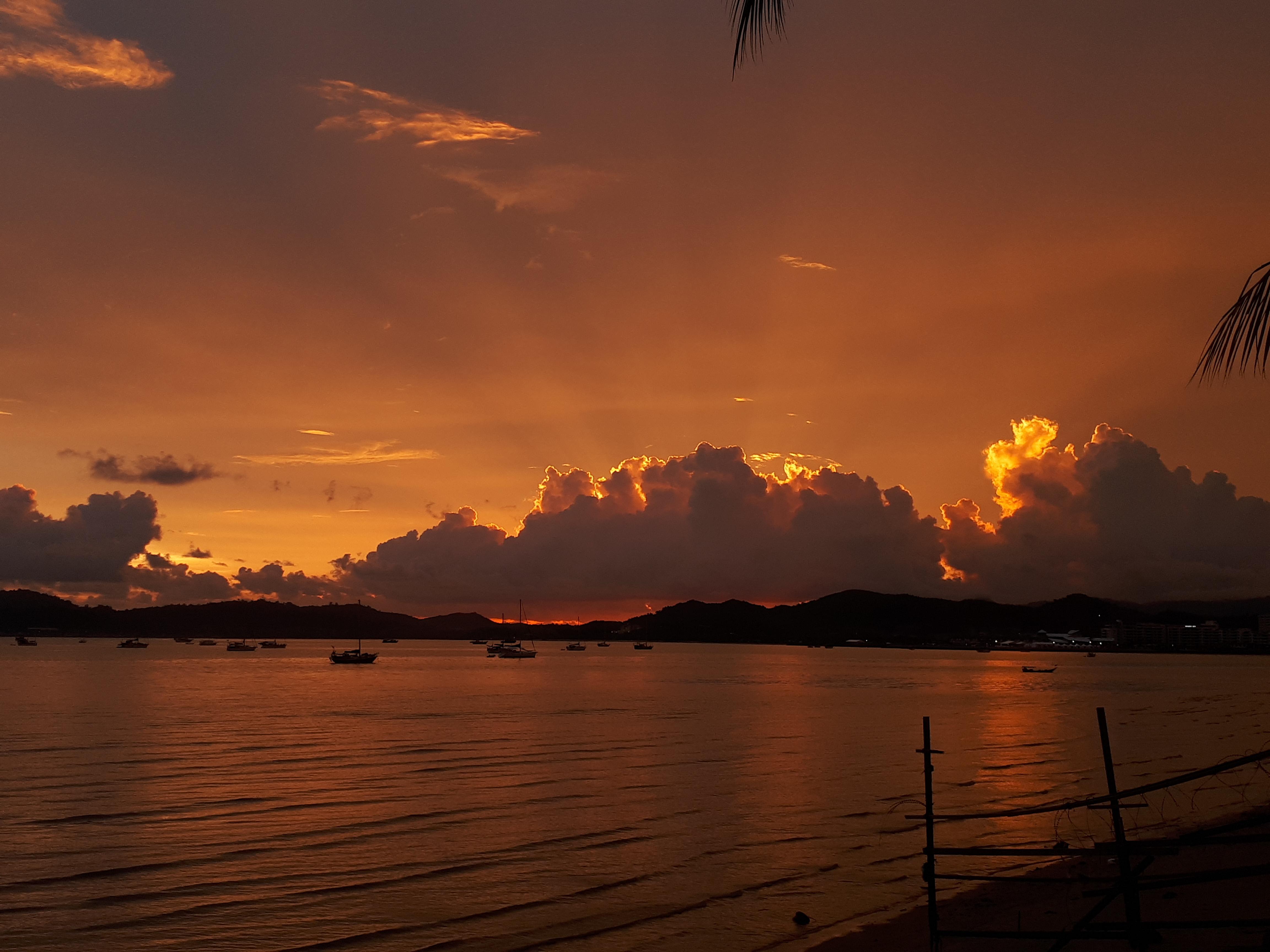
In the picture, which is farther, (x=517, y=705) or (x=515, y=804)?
(x=517, y=705)

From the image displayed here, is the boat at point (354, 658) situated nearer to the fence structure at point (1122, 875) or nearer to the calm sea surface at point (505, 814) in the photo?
the calm sea surface at point (505, 814)

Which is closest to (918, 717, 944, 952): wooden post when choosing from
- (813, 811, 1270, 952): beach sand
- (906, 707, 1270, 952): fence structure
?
(906, 707, 1270, 952): fence structure

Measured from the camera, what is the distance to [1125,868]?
12.9 meters

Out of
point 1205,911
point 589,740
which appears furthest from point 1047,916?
point 589,740

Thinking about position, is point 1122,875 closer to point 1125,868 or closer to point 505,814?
point 1125,868

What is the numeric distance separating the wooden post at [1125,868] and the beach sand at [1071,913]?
36 cm

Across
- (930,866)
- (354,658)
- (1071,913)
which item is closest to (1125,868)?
(930,866)

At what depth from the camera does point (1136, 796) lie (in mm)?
36625

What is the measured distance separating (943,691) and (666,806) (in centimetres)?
8890

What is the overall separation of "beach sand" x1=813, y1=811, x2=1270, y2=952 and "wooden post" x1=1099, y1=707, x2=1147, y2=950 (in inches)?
14.3

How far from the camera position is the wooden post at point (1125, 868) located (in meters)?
12.9

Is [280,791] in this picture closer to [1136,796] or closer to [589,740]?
[589,740]

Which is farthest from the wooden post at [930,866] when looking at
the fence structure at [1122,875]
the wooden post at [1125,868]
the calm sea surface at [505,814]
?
the calm sea surface at [505,814]

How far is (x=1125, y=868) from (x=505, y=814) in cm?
2364
